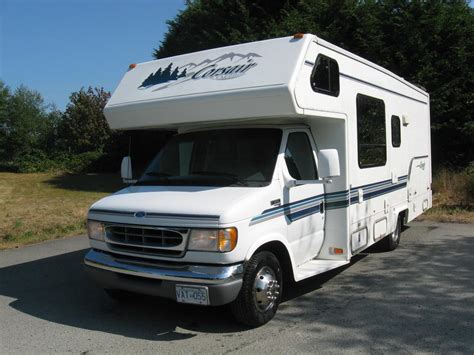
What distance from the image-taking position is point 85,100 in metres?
36.8

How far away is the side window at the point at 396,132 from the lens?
25.5 ft

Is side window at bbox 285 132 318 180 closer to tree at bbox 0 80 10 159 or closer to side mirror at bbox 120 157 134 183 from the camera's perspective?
side mirror at bbox 120 157 134 183

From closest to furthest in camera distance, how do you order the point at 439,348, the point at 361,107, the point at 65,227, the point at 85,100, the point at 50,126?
1. the point at 439,348
2. the point at 361,107
3. the point at 65,227
4. the point at 85,100
5. the point at 50,126

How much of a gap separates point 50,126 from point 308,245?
4768 centimetres

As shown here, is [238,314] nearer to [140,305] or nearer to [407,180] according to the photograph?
[140,305]

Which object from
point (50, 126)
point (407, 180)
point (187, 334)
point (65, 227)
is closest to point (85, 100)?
point (50, 126)

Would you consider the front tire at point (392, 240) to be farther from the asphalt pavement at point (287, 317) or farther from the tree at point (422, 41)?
the tree at point (422, 41)

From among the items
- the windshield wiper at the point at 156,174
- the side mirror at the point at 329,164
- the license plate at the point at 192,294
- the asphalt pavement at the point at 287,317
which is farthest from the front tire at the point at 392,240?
the license plate at the point at 192,294

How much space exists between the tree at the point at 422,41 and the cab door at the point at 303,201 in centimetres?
1048

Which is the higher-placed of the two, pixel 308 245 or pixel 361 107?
pixel 361 107

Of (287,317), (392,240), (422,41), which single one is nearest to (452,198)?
(422,41)

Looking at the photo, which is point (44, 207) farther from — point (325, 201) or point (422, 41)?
point (422, 41)

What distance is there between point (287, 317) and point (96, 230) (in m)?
2.19

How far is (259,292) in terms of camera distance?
4859mm
